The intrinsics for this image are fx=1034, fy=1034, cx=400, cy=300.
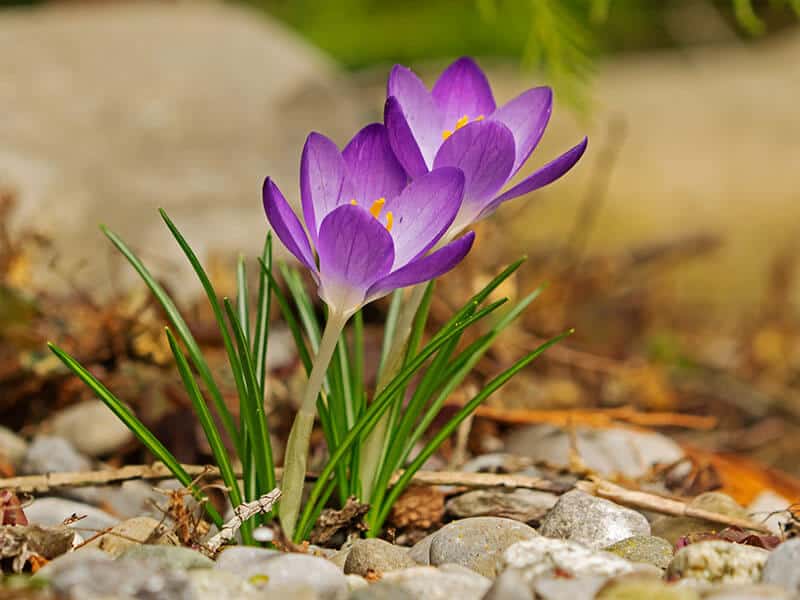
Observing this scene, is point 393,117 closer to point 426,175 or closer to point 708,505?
point 426,175

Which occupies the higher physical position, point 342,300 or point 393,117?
point 393,117

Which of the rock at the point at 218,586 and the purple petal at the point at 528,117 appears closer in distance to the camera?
the rock at the point at 218,586

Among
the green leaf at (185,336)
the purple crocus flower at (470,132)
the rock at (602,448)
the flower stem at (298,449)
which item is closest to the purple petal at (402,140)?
the purple crocus flower at (470,132)

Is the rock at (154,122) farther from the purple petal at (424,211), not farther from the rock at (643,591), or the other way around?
the rock at (643,591)

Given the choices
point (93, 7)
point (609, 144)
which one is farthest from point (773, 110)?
point (93, 7)

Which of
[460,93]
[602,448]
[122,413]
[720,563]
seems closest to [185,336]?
[122,413]

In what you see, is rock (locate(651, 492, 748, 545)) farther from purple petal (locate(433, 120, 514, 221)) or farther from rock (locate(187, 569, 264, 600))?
rock (locate(187, 569, 264, 600))
